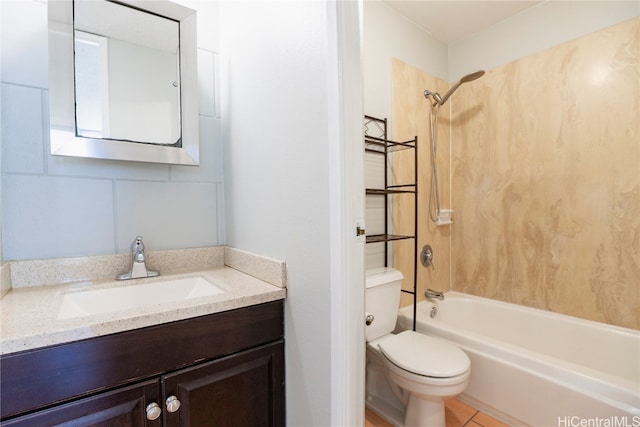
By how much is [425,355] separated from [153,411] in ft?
3.81

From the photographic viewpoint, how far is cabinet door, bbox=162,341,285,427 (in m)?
0.85

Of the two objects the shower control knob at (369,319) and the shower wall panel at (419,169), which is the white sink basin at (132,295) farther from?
the shower wall panel at (419,169)

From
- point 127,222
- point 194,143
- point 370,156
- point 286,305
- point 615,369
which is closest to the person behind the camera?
point 286,305

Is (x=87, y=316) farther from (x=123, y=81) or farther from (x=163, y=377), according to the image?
(x=123, y=81)

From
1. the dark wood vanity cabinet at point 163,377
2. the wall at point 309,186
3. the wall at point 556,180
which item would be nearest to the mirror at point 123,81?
the wall at point 309,186

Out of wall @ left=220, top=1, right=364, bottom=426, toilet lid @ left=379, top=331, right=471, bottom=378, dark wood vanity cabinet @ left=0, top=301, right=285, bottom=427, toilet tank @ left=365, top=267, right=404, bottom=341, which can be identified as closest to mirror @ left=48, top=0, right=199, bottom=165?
wall @ left=220, top=1, right=364, bottom=426

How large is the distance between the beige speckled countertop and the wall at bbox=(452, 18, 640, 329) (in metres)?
1.84

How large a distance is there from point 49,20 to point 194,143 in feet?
1.98

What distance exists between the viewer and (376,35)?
1.85 meters

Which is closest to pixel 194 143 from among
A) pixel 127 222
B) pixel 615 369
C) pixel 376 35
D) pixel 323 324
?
pixel 127 222

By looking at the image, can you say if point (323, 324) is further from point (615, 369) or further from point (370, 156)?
point (615, 369)

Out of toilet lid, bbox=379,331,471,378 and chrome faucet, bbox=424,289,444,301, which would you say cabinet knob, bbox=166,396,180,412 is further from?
chrome faucet, bbox=424,289,444,301

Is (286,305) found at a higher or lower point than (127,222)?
lower

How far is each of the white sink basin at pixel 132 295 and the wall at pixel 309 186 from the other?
0.29 m
